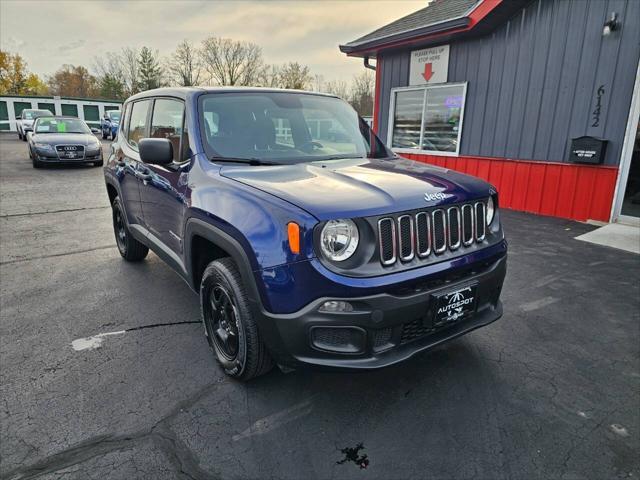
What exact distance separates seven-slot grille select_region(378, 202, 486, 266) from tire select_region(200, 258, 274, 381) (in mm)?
826

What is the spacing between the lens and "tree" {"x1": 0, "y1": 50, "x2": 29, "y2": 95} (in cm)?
4991

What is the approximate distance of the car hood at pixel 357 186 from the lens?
2135 mm

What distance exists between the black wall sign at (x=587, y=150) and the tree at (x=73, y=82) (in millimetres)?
67551

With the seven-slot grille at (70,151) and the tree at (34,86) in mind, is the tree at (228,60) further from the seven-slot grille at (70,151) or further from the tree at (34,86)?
the seven-slot grille at (70,151)

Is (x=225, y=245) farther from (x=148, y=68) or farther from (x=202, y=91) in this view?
(x=148, y=68)

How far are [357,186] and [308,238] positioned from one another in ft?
1.75

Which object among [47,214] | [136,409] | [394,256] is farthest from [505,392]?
[47,214]

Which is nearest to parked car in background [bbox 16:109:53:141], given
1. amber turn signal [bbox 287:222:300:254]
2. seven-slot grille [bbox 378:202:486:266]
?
amber turn signal [bbox 287:222:300:254]

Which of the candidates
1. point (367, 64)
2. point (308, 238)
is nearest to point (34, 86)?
point (367, 64)

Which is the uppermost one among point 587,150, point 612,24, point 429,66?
point 612,24

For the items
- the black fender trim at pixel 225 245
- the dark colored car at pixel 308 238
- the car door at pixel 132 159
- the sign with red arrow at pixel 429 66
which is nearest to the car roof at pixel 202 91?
the dark colored car at pixel 308 238

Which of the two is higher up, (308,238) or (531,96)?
(531,96)

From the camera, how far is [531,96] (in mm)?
7738

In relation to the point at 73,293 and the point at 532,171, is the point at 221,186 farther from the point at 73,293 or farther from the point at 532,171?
the point at 532,171
